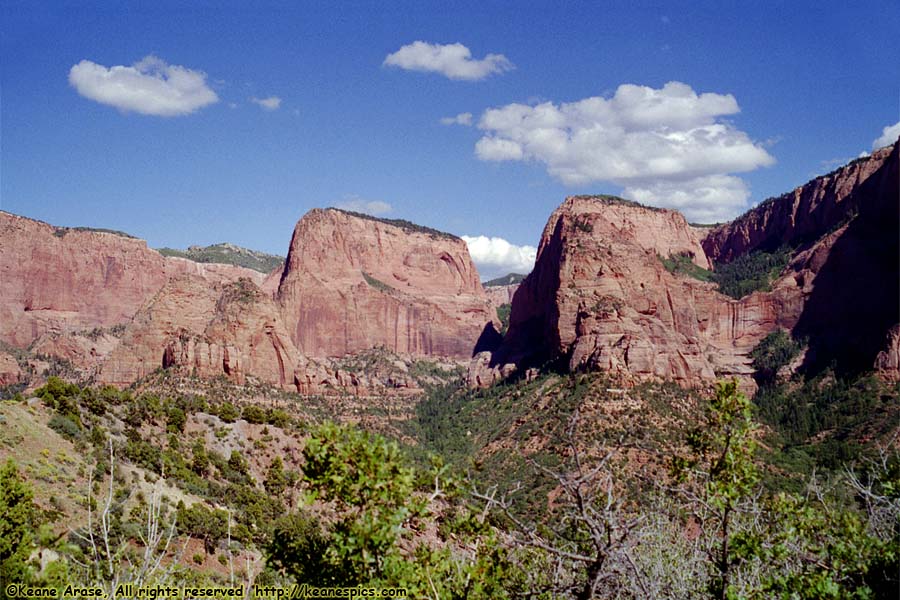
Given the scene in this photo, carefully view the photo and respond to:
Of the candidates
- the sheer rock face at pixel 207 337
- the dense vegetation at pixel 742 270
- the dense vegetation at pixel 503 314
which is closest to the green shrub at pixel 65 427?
the sheer rock face at pixel 207 337

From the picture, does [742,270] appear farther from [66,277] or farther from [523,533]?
[66,277]

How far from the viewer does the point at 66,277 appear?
149m

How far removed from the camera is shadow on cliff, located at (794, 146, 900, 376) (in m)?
75.7

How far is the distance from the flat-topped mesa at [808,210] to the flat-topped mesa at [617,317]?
71.1 ft

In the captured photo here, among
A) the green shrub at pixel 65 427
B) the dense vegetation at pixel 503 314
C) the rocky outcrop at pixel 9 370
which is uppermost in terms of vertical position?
the dense vegetation at pixel 503 314

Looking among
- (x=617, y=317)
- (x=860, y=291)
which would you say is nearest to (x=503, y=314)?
(x=617, y=317)

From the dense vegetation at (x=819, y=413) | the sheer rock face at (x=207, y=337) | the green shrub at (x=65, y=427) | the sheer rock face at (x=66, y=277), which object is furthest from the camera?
the sheer rock face at (x=66, y=277)

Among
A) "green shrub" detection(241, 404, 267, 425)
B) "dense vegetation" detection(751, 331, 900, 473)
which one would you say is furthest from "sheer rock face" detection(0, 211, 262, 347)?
"dense vegetation" detection(751, 331, 900, 473)

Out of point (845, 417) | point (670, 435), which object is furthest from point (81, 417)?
point (845, 417)

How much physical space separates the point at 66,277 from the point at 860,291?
14643cm

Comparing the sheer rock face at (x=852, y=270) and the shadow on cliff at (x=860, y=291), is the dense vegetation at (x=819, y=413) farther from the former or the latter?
the shadow on cliff at (x=860, y=291)

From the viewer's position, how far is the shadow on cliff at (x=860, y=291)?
75688 mm

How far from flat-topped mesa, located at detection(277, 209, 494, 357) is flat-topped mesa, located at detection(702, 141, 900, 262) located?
178ft

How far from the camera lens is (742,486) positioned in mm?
9508
